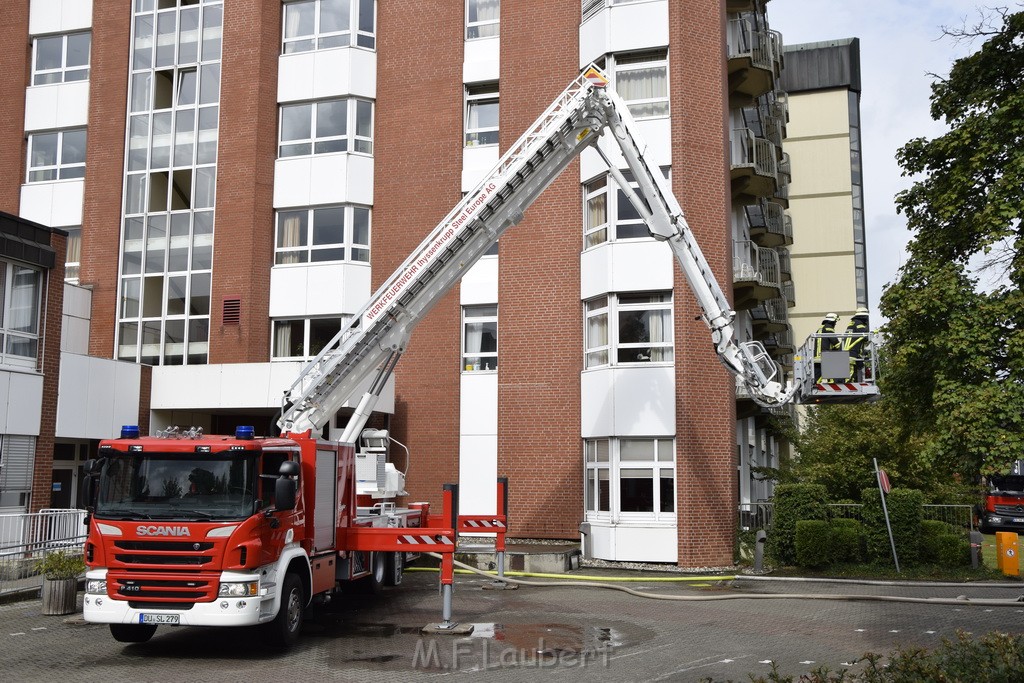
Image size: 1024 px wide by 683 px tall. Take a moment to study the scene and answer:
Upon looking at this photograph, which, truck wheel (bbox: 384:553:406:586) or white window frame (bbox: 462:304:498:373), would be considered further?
white window frame (bbox: 462:304:498:373)

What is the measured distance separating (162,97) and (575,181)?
1282 centimetres

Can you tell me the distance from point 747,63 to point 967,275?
407 inches

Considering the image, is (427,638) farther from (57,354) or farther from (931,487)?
(931,487)

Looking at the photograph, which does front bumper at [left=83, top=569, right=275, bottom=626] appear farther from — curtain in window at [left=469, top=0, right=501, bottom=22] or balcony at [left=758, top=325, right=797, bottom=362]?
balcony at [left=758, top=325, right=797, bottom=362]

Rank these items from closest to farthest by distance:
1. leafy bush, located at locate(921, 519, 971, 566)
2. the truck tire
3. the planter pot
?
the truck tire
the planter pot
leafy bush, located at locate(921, 519, 971, 566)

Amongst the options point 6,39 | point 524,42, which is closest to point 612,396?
point 524,42

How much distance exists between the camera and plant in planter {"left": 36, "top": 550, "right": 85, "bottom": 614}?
47.5 feet

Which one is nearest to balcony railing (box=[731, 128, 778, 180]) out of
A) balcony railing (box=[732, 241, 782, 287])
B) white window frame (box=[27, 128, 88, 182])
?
balcony railing (box=[732, 241, 782, 287])

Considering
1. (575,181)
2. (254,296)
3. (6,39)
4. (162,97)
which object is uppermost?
(6,39)

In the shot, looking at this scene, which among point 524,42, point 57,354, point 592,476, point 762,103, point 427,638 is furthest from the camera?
point 762,103

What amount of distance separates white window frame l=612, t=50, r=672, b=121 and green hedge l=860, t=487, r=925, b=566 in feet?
32.8

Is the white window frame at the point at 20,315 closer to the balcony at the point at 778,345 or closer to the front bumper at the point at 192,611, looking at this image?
the front bumper at the point at 192,611

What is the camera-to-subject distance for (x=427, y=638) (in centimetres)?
1273

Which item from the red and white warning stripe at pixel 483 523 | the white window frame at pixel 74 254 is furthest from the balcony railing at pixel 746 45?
the white window frame at pixel 74 254
